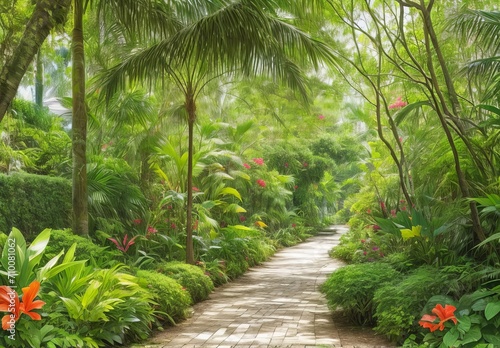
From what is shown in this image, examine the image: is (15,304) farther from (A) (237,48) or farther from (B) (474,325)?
(A) (237,48)

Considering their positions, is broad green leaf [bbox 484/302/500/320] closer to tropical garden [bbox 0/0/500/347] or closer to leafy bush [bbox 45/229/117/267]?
tropical garden [bbox 0/0/500/347]

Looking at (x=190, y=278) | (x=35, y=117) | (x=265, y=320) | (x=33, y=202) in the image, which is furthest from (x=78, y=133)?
(x=35, y=117)

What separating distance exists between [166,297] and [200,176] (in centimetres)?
718

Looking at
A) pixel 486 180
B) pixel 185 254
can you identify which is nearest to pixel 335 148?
pixel 185 254

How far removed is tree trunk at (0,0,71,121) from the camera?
14.3ft

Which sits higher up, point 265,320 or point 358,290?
point 358,290

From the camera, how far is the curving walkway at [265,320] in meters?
5.04

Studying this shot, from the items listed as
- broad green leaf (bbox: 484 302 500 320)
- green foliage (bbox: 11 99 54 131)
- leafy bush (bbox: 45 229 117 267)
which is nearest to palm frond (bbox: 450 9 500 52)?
broad green leaf (bbox: 484 302 500 320)

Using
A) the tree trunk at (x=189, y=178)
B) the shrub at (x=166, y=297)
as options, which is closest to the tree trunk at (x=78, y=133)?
the shrub at (x=166, y=297)

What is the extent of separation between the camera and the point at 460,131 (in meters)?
5.75

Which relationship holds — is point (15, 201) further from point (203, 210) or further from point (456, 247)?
point (456, 247)

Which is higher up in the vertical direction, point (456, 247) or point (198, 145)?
point (198, 145)

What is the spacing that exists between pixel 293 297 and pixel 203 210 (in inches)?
127

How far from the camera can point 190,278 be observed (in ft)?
24.8
